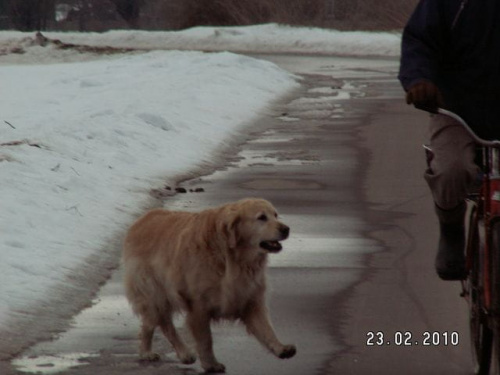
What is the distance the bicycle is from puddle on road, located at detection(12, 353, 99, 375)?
2115 millimetres

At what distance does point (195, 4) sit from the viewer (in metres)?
71.8

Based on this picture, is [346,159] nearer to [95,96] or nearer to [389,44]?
[95,96]

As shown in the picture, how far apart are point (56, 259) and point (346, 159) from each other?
7.73 m

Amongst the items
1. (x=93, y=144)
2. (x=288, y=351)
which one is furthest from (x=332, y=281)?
(x=93, y=144)

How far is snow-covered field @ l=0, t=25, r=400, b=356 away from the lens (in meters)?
9.86

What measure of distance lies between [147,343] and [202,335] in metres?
0.52

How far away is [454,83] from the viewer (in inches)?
263

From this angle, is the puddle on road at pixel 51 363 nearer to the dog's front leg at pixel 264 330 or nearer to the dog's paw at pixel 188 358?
the dog's paw at pixel 188 358

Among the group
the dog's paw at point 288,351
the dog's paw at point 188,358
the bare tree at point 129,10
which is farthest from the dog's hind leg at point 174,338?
the bare tree at point 129,10

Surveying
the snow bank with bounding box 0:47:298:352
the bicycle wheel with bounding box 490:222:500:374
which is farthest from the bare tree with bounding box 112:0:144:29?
the bicycle wheel with bounding box 490:222:500:374

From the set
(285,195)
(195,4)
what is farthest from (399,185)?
(195,4)

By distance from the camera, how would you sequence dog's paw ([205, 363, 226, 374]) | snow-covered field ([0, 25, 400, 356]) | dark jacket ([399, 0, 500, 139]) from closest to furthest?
dark jacket ([399, 0, 500, 139]), dog's paw ([205, 363, 226, 374]), snow-covered field ([0, 25, 400, 356])

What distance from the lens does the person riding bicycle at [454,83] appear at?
6402mm

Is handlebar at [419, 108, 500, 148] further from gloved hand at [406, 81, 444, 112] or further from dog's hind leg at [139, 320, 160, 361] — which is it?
dog's hind leg at [139, 320, 160, 361]
